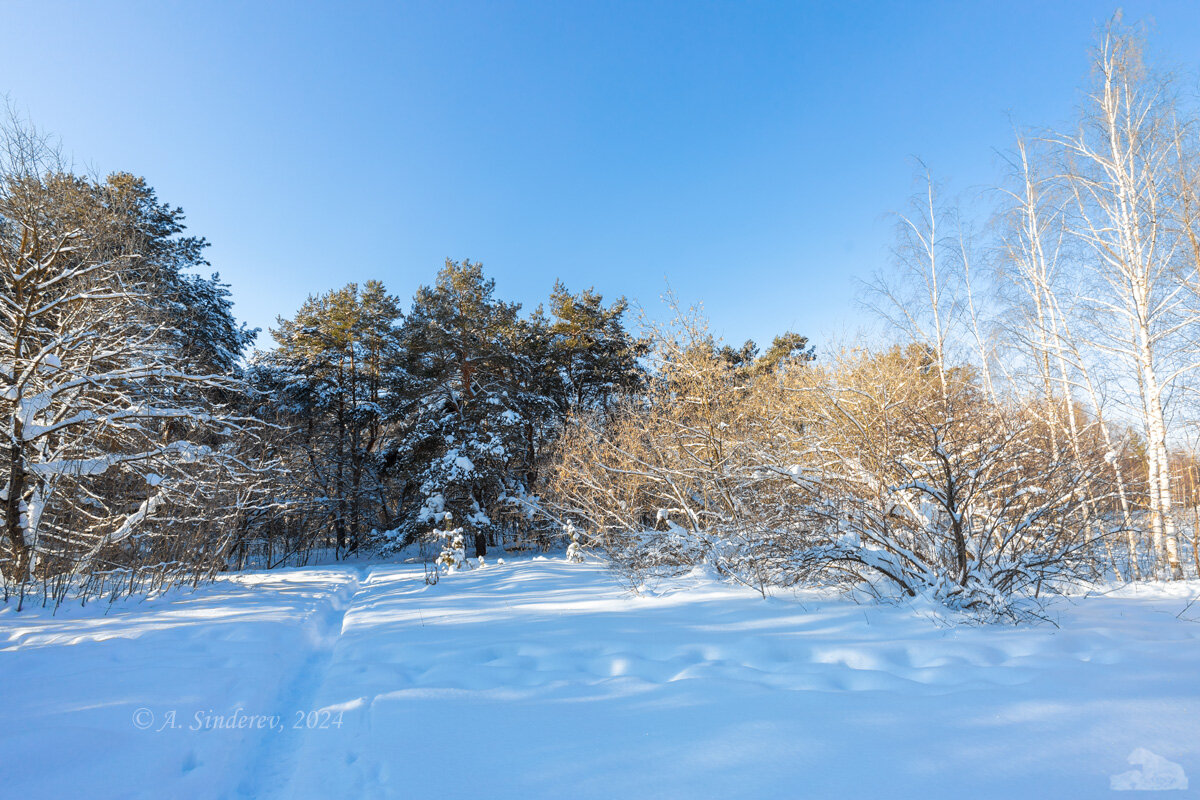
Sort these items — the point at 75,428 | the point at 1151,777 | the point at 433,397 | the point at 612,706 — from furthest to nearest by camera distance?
the point at 433,397
the point at 75,428
the point at 612,706
the point at 1151,777

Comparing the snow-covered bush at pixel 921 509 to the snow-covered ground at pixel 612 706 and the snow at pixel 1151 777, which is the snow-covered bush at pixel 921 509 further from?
the snow at pixel 1151 777

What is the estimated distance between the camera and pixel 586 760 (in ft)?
7.24

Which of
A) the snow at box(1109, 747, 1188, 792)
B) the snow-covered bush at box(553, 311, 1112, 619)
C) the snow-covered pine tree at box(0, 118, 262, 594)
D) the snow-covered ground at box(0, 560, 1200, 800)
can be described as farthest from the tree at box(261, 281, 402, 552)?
the snow at box(1109, 747, 1188, 792)

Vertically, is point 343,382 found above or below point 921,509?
above

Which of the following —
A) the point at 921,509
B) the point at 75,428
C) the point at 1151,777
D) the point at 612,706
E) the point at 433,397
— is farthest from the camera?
the point at 433,397

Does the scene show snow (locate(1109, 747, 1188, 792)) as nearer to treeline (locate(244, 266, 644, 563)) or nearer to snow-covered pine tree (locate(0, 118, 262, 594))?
snow-covered pine tree (locate(0, 118, 262, 594))

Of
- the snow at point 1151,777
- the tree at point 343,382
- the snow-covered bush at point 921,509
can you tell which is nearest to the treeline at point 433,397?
the tree at point 343,382

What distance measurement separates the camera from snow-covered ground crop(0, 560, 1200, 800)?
2020mm

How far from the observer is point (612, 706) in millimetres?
2742

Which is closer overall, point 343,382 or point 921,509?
point 921,509

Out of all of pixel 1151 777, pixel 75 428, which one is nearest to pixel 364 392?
pixel 75 428

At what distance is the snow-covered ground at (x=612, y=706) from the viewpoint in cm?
202

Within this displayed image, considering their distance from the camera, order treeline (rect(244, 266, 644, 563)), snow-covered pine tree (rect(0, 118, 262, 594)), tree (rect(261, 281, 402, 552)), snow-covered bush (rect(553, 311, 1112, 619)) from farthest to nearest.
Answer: tree (rect(261, 281, 402, 552)), treeline (rect(244, 266, 644, 563)), snow-covered pine tree (rect(0, 118, 262, 594)), snow-covered bush (rect(553, 311, 1112, 619))

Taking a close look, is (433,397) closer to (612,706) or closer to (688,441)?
(688,441)
